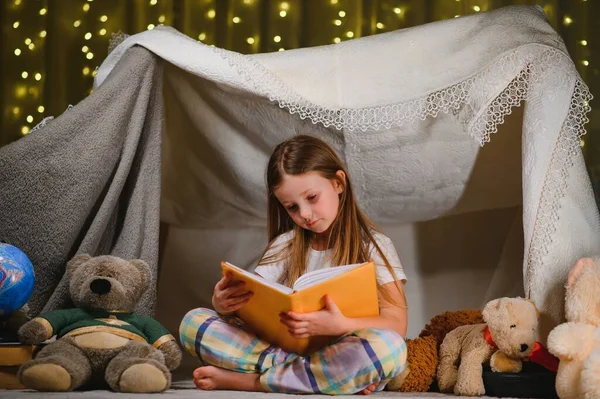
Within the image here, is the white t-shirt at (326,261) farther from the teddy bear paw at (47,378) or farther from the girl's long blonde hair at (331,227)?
the teddy bear paw at (47,378)

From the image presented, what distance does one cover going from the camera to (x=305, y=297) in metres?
1.29

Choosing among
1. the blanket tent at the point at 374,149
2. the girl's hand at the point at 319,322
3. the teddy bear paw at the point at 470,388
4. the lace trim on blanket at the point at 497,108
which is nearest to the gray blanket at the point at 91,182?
the blanket tent at the point at 374,149

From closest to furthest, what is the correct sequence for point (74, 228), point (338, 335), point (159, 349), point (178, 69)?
1. point (338, 335)
2. point (159, 349)
3. point (74, 228)
4. point (178, 69)

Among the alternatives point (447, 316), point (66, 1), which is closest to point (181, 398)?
point (447, 316)

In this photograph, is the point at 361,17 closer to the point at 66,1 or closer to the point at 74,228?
the point at 66,1

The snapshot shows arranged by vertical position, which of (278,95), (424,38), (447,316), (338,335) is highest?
(424,38)

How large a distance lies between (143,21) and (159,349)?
1.43 m

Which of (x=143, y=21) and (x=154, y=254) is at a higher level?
(x=143, y=21)

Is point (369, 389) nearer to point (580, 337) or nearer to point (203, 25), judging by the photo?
point (580, 337)

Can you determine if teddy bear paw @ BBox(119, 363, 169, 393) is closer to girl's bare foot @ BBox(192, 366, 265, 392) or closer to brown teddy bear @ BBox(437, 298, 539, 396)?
girl's bare foot @ BBox(192, 366, 265, 392)

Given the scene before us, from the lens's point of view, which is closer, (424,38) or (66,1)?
(424,38)

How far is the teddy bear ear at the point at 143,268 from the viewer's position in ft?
5.10

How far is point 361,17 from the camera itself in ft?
8.13

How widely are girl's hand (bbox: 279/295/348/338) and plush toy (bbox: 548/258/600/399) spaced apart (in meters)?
0.35
